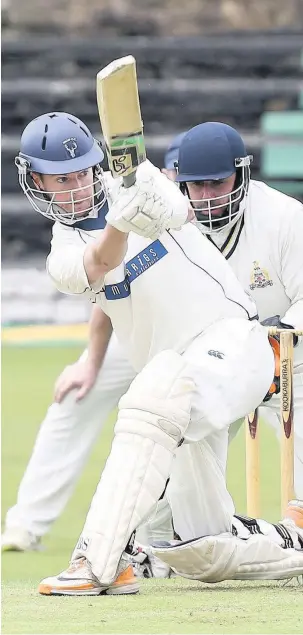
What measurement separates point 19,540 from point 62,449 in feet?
1.10

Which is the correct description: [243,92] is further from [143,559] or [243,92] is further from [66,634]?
[66,634]

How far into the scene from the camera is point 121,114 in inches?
112

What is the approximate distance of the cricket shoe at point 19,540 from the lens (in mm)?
4418

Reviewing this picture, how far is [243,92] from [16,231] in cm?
275

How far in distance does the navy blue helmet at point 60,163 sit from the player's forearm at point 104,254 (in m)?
0.23

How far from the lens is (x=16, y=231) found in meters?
13.2

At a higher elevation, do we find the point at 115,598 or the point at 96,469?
the point at 115,598

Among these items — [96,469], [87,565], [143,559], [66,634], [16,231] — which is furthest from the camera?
[16,231]

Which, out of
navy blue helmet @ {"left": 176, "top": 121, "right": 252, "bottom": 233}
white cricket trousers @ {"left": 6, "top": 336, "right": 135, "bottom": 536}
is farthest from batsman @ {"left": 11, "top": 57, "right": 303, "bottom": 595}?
white cricket trousers @ {"left": 6, "top": 336, "right": 135, "bottom": 536}

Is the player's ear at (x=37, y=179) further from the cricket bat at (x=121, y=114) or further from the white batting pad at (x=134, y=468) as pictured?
the white batting pad at (x=134, y=468)

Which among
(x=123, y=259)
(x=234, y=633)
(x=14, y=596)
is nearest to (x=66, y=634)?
(x=234, y=633)

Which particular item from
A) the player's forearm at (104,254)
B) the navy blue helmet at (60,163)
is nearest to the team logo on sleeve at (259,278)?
the navy blue helmet at (60,163)

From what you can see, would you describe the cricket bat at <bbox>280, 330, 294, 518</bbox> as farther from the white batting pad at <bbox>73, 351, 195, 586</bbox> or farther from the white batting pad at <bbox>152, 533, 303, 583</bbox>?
the white batting pad at <bbox>73, 351, 195, 586</bbox>

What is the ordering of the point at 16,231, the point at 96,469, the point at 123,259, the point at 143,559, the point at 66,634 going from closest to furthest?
1. the point at 66,634
2. the point at 123,259
3. the point at 143,559
4. the point at 96,469
5. the point at 16,231
